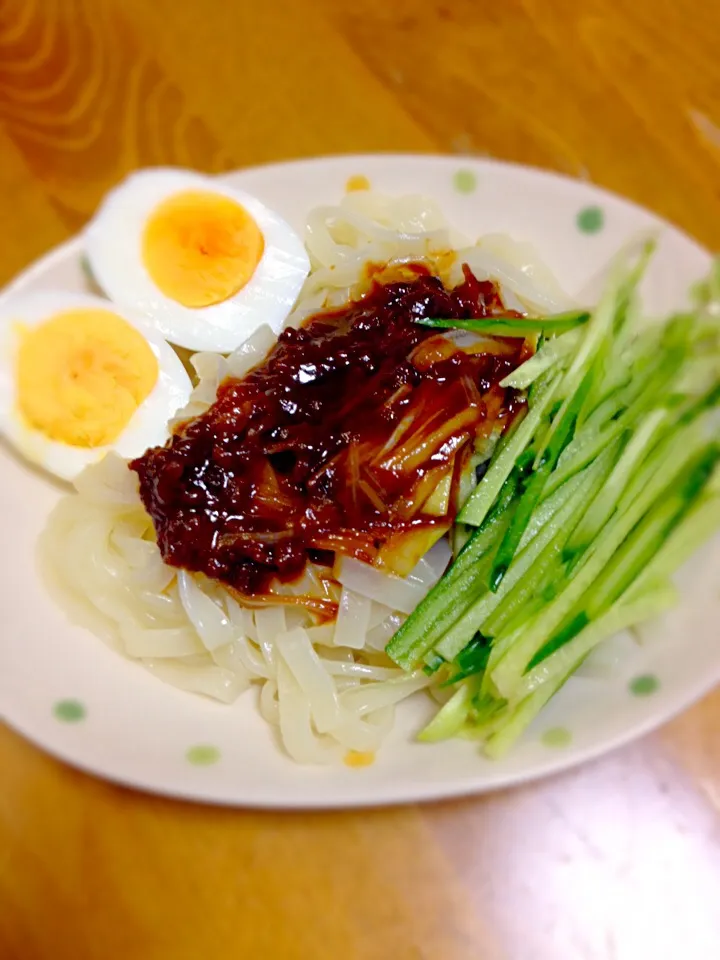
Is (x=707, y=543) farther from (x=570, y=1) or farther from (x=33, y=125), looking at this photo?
(x=33, y=125)

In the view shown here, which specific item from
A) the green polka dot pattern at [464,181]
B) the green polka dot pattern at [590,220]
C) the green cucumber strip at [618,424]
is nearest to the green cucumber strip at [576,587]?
the green cucumber strip at [618,424]

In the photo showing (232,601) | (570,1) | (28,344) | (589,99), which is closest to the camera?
(232,601)

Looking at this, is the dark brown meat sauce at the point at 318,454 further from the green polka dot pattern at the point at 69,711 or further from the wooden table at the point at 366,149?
the wooden table at the point at 366,149

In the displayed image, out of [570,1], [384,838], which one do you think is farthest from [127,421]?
[570,1]

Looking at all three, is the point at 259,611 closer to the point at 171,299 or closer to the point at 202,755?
the point at 202,755

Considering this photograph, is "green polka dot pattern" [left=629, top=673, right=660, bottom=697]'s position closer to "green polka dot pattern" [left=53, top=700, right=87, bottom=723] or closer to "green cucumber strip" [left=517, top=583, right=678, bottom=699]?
"green cucumber strip" [left=517, top=583, right=678, bottom=699]

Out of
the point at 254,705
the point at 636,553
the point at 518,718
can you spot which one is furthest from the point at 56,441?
the point at 636,553

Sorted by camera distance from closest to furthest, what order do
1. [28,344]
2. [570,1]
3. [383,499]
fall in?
[383,499] → [28,344] → [570,1]
